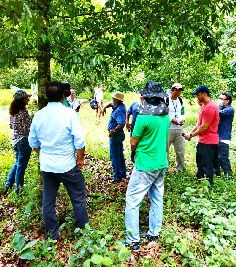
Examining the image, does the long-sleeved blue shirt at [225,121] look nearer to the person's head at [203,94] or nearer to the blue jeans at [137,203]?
the person's head at [203,94]

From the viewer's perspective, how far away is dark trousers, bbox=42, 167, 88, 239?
4766 millimetres

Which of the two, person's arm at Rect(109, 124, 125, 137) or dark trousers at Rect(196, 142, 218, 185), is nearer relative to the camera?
dark trousers at Rect(196, 142, 218, 185)

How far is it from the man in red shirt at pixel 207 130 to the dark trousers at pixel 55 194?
104 inches

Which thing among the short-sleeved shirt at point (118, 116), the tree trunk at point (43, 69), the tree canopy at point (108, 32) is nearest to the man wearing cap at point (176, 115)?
the short-sleeved shirt at point (118, 116)

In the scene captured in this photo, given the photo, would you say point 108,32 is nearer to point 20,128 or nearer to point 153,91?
point 153,91

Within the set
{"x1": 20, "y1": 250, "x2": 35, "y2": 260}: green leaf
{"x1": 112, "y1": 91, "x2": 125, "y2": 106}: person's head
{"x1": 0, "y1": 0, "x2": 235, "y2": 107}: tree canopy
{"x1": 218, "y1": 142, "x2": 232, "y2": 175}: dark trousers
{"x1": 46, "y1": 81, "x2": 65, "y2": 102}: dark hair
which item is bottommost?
{"x1": 20, "y1": 250, "x2": 35, "y2": 260}: green leaf

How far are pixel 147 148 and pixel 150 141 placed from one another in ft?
0.34

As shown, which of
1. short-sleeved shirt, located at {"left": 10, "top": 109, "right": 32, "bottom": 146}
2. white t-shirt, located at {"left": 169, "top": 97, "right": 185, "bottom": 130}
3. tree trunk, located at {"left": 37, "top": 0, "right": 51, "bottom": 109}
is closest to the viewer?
tree trunk, located at {"left": 37, "top": 0, "right": 51, "bottom": 109}

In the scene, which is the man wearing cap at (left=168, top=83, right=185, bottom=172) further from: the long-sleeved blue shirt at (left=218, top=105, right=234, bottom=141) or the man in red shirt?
the long-sleeved blue shirt at (left=218, top=105, right=234, bottom=141)

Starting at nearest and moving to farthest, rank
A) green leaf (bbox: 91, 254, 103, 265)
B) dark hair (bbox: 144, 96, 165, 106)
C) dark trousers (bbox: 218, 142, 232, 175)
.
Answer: green leaf (bbox: 91, 254, 103, 265), dark hair (bbox: 144, 96, 165, 106), dark trousers (bbox: 218, 142, 232, 175)

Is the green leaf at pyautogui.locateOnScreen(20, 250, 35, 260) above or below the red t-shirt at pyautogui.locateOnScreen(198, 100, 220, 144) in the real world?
below

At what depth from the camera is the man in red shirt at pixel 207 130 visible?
Answer: 21.0ft

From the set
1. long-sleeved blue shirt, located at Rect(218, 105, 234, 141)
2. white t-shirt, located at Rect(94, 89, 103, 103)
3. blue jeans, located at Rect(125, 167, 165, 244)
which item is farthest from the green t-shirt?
white t-shirt, located at Rect(94, 89, 103, 103)

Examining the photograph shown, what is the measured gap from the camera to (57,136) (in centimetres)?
458
